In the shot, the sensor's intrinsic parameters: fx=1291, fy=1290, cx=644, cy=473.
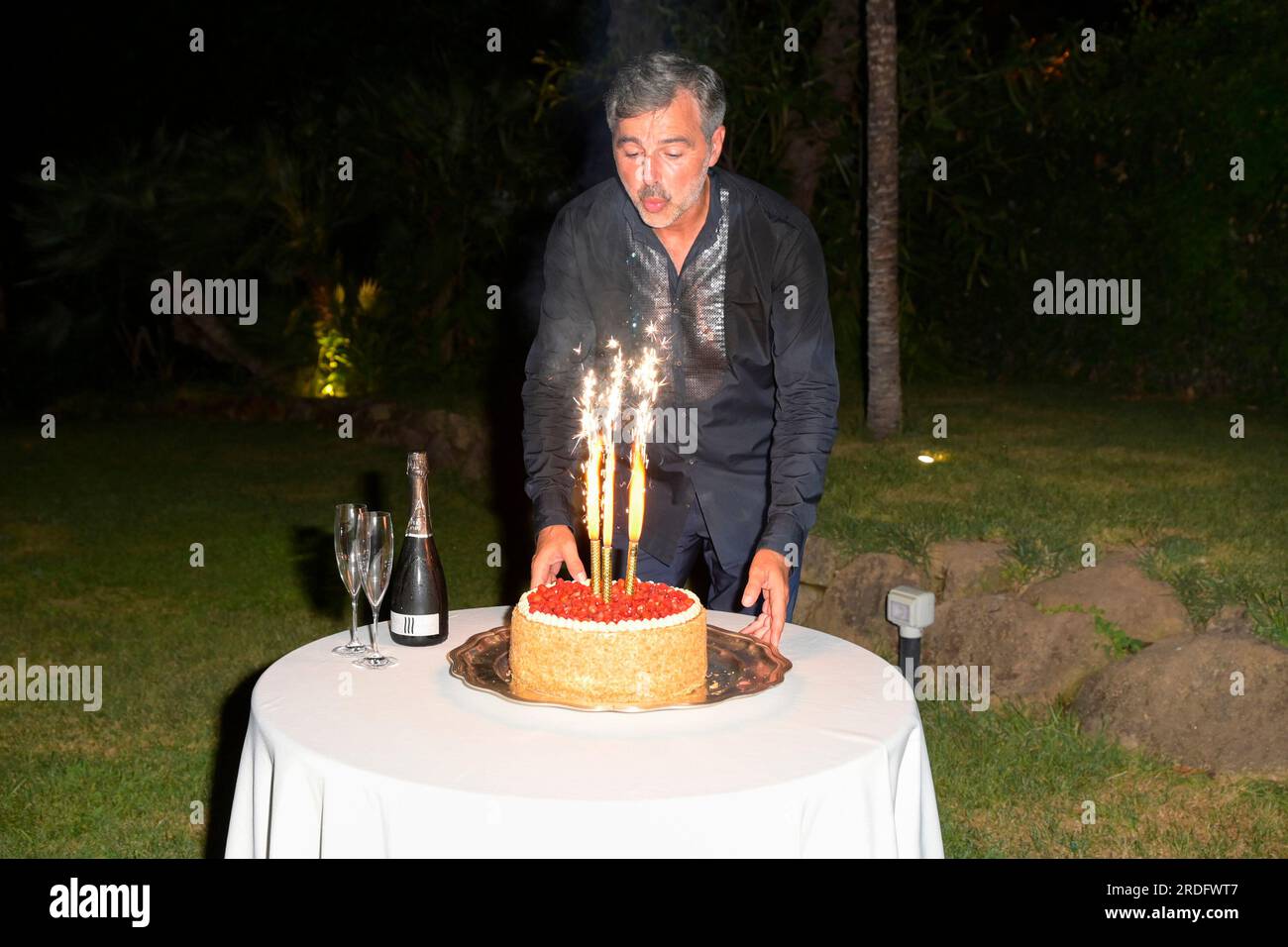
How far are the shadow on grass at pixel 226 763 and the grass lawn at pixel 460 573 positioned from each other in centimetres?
2

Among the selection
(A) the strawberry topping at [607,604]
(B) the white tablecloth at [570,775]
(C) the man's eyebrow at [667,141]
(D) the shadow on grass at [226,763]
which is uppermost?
(C) the man's eyebrow at [667,141]

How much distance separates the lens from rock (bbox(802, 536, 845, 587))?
660 cm

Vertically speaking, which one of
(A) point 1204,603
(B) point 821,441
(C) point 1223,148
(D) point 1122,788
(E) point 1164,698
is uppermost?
(C) point 1223,148

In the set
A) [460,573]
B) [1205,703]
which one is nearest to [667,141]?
[1205,703]

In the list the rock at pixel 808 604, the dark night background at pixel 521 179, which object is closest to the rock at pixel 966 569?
the rock at pixel 808 604

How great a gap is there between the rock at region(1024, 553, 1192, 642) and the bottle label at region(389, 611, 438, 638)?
3403mm

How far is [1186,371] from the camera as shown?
465 inches

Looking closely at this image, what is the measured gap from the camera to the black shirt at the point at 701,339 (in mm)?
3754

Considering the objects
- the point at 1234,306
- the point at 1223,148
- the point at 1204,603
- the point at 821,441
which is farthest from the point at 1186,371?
the point at 821,441

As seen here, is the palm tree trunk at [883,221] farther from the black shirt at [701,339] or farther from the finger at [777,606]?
the finger at [777,606]
